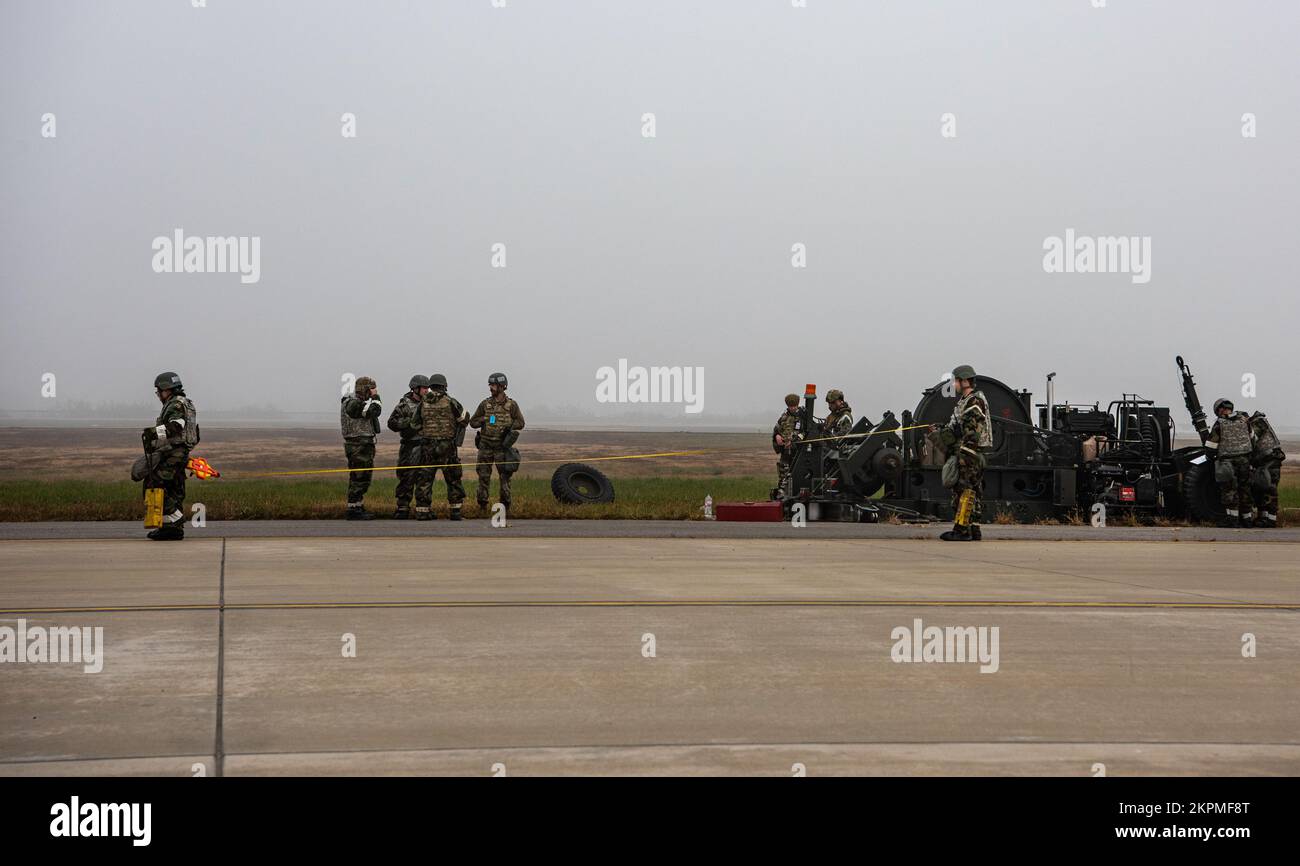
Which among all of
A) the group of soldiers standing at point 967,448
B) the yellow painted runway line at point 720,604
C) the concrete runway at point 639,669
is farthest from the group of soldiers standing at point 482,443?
the yellow painted runway line at point 720,604

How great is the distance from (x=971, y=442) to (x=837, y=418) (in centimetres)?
561

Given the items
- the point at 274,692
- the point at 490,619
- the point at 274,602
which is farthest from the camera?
the point at 274,602

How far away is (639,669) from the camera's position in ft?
23.1

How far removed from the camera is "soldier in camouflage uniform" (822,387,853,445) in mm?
21328

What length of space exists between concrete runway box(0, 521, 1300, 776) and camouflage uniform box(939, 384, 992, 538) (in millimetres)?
2809

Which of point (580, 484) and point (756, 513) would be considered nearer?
point (756, 513)

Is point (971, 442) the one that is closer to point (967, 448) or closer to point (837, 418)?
point (967, 448)

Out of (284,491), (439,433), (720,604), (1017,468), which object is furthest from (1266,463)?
(284,491)

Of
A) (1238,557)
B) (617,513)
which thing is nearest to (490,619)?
(1238,557)

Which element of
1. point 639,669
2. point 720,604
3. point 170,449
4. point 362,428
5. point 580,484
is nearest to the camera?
point 639,669

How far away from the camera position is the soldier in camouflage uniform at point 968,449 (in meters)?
15.8
